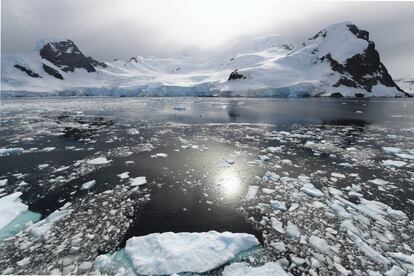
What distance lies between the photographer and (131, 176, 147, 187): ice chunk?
7.33 metres

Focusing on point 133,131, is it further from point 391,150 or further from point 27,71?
point 27,71

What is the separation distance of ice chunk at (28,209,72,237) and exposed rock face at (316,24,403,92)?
85.1m

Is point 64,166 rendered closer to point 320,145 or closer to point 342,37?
point 320,145

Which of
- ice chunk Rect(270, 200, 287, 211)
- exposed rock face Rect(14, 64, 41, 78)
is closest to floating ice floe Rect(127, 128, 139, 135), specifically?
ice chunk Rect(270, 200, 287, 211)

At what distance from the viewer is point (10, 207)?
5.78 m

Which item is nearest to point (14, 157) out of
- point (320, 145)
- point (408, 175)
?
point (320, 145)

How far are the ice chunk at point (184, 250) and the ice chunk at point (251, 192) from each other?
5.86ft

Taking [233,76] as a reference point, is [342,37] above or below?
above

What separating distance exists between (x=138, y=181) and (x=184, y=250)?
3.61 m

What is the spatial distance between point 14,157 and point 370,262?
1205 centimetres

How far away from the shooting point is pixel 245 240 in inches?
183

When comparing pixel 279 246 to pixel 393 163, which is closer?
pixel 279 246

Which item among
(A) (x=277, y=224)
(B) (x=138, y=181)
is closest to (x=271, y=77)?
(B) (x=138, y=181)

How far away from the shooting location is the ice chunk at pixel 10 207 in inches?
210
